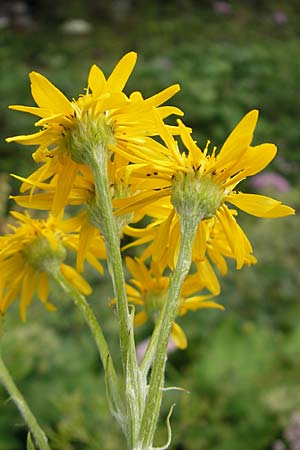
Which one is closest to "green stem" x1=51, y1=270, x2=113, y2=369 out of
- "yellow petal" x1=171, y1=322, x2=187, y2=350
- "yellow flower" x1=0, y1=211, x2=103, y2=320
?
"yellow flower" x1=0, y1=211, x2=103, y2=320

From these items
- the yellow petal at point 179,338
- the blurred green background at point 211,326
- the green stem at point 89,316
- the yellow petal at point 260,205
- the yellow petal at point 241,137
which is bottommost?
the blurred green background at point 211,326

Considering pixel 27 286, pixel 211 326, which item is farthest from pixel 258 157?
pixel 211 326

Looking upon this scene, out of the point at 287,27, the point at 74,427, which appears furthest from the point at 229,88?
the point at 74,427

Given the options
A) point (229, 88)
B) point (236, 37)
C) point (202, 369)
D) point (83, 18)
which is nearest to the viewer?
point (202, 369)

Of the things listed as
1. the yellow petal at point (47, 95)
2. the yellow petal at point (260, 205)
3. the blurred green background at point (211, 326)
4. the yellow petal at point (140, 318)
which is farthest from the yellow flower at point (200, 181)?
the blurred green background at point (211, 326)

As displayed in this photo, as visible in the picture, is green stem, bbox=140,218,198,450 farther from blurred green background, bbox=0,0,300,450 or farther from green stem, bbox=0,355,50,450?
blurred green background, bbox=0,0,300,450

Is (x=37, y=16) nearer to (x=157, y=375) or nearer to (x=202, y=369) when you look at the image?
(x=202, y=369)

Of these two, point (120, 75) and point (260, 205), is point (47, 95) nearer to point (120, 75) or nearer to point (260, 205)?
point (120, 75)

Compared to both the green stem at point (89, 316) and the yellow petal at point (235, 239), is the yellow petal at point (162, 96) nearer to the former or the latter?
the yellow petal at point (235, 239)
